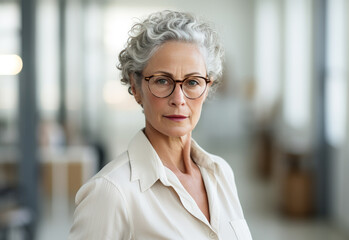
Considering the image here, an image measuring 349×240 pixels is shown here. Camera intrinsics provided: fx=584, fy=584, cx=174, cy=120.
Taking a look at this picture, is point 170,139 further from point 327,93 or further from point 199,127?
point 199,127

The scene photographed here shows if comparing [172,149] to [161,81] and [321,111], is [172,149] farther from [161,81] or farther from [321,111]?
[321,111]

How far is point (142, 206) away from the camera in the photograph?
1291 millimetres

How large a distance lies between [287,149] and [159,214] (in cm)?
679

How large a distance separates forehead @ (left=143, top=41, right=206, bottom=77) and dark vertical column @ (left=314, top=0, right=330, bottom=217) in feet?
20.1

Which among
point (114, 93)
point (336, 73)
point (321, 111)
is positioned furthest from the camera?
point (114, 93)

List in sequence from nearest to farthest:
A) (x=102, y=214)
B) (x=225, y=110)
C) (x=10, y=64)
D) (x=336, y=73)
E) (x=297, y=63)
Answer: (x=102, y=214) → (x=10, y=64) → (x=336, y=73) → (x=297, y=63) → (x=225, y=110)

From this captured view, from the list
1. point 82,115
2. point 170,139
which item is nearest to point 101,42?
point 82,115

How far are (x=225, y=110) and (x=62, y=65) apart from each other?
7000 millimetres

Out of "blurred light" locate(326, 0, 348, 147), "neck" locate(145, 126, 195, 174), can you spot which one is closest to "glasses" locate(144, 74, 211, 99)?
"neck" locate(145, 126, 195, 174)

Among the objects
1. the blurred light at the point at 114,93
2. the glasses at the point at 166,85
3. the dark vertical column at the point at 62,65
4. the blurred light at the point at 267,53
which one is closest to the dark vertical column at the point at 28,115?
the dark vertical column at the point at 62,65

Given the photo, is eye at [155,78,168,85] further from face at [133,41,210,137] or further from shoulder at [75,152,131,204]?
shoulder at [75,152,131,204]

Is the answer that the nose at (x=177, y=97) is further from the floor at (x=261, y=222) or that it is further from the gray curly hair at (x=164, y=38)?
the floor at (x=261, y=222)

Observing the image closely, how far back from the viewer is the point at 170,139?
1438 millimetres

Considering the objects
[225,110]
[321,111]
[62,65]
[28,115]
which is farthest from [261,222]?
[225,110]
